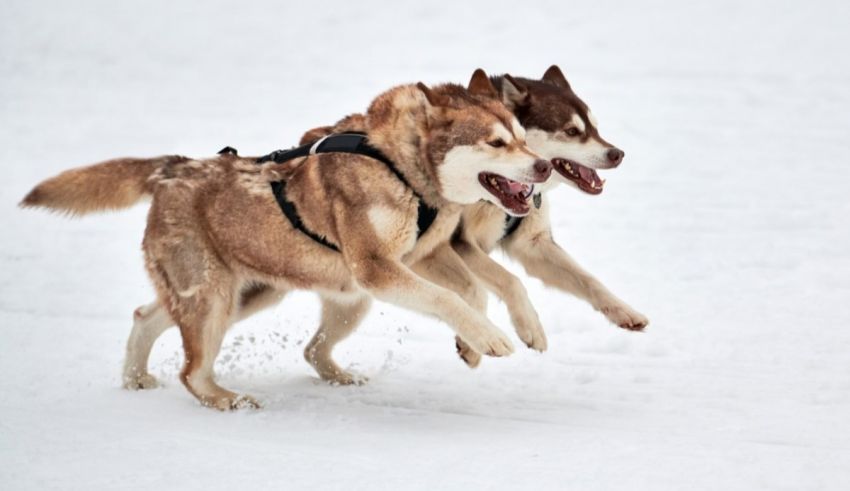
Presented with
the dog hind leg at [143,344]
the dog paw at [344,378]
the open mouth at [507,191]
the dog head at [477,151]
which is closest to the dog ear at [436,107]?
the dog head at [477,151]

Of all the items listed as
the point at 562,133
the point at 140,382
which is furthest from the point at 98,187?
the point at 562,133

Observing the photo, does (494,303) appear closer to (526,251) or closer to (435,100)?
(526,251)

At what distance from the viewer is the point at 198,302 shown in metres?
5.54

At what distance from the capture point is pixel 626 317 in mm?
5516

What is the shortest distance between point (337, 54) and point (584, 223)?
23.2 feet

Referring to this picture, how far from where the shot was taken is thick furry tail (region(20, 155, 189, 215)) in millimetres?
5750

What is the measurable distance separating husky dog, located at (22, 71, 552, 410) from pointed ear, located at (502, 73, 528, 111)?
0.24 m

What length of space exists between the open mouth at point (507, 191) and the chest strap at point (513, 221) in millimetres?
569

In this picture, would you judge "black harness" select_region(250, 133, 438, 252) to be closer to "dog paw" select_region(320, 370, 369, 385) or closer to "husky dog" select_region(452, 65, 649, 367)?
"husky dog" select_region(452, 65, 649, 367)

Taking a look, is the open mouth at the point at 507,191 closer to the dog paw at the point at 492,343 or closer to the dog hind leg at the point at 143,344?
the dog paw at the point at 492,343

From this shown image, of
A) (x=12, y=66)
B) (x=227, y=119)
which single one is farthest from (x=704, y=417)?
(x=12, y=66)

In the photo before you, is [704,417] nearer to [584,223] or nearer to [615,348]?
[615,348]

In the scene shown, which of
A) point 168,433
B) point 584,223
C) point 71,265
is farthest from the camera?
point 584,223

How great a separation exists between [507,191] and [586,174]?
0.70 m
